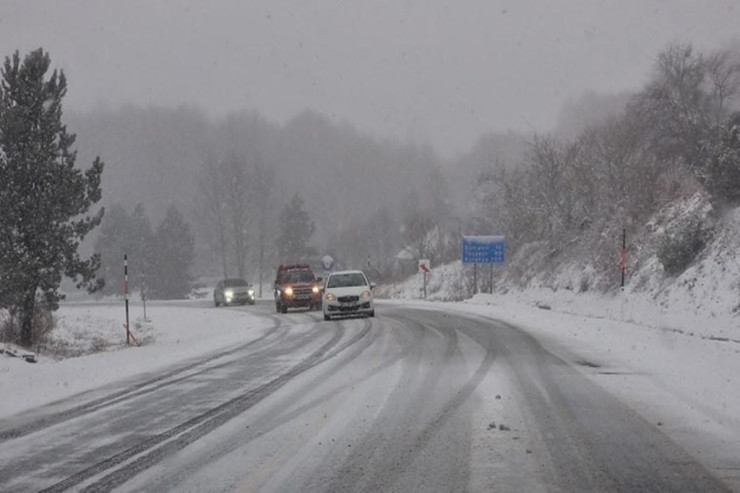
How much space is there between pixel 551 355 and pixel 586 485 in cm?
745

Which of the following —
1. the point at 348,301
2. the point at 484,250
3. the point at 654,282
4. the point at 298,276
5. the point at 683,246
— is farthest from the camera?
the point at 484,250

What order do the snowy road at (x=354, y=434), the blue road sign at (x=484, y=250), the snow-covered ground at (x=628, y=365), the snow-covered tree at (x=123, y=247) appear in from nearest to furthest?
1. the snowy road at (x=354, y=434)
2. the snow-covered ground at (x=628, y=365)
3. the blue road sign at (x=484, y=250)
4. the snow-covered tree at (x=123, y=247)

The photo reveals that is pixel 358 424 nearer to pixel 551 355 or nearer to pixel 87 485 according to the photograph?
pixel 87 485

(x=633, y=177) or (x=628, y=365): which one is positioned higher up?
→ (x=633, y=177)

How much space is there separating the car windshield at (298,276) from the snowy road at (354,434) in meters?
16.8

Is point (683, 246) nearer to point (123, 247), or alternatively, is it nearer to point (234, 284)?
point (234, 284)

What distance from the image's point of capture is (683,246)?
23141mm

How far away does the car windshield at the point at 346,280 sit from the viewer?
73.2ft

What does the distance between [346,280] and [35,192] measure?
10.3 metres

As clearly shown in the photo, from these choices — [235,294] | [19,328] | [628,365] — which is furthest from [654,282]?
[235,294]

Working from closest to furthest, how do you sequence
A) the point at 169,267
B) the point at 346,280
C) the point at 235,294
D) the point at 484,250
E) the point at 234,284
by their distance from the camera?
the point at 346,280 → the point at 484,250 → the point at 235,294 → the point at 234,284 → the point at 169,267

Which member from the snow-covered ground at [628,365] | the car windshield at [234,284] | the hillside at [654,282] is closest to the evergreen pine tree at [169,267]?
the car windshield at [234,284]

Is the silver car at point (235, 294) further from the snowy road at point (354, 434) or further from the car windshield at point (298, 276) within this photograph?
the snowy road at point (354, 434)

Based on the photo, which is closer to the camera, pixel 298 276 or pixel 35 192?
pixel 35 192
